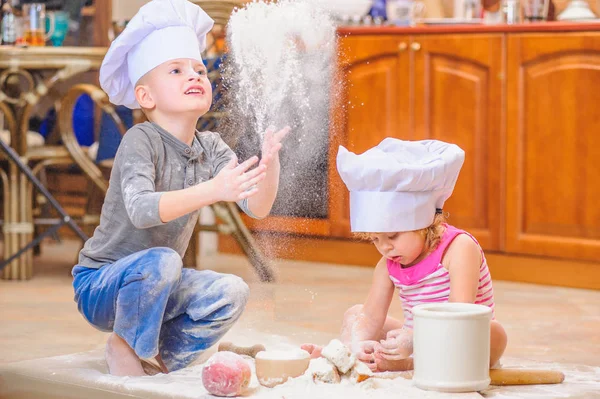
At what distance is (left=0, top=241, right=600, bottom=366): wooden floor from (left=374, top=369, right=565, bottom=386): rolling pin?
0.37 meters

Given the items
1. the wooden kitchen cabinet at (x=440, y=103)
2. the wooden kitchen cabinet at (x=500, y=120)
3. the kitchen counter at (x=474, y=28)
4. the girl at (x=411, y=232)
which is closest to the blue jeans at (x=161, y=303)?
the girl at (x=411, y=232)

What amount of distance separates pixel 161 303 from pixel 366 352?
36 centimetres

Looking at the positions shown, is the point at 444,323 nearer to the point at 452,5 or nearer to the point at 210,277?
the point at 210,277

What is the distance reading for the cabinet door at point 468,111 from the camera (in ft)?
10.6

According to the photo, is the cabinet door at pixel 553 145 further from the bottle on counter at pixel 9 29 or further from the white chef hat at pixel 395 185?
the bottle on counter at pixel 9 29

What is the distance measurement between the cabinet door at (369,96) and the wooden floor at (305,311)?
36 centimetres

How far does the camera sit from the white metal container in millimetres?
1578

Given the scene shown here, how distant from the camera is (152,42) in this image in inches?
72.1

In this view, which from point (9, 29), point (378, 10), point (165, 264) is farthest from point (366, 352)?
point (378, 10)

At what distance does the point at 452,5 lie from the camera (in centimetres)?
382

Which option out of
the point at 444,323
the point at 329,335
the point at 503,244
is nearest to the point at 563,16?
the point at 503,244

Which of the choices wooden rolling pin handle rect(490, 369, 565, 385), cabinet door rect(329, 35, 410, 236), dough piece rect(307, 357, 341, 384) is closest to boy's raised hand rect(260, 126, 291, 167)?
dough piece rect(307, 357, 341, 384)

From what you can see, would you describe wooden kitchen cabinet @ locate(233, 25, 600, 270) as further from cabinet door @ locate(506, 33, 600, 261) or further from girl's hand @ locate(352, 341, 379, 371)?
girl's hand @ locate(352, 341, 379, 371)

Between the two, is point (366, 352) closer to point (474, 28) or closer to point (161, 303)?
point (161, 303)
